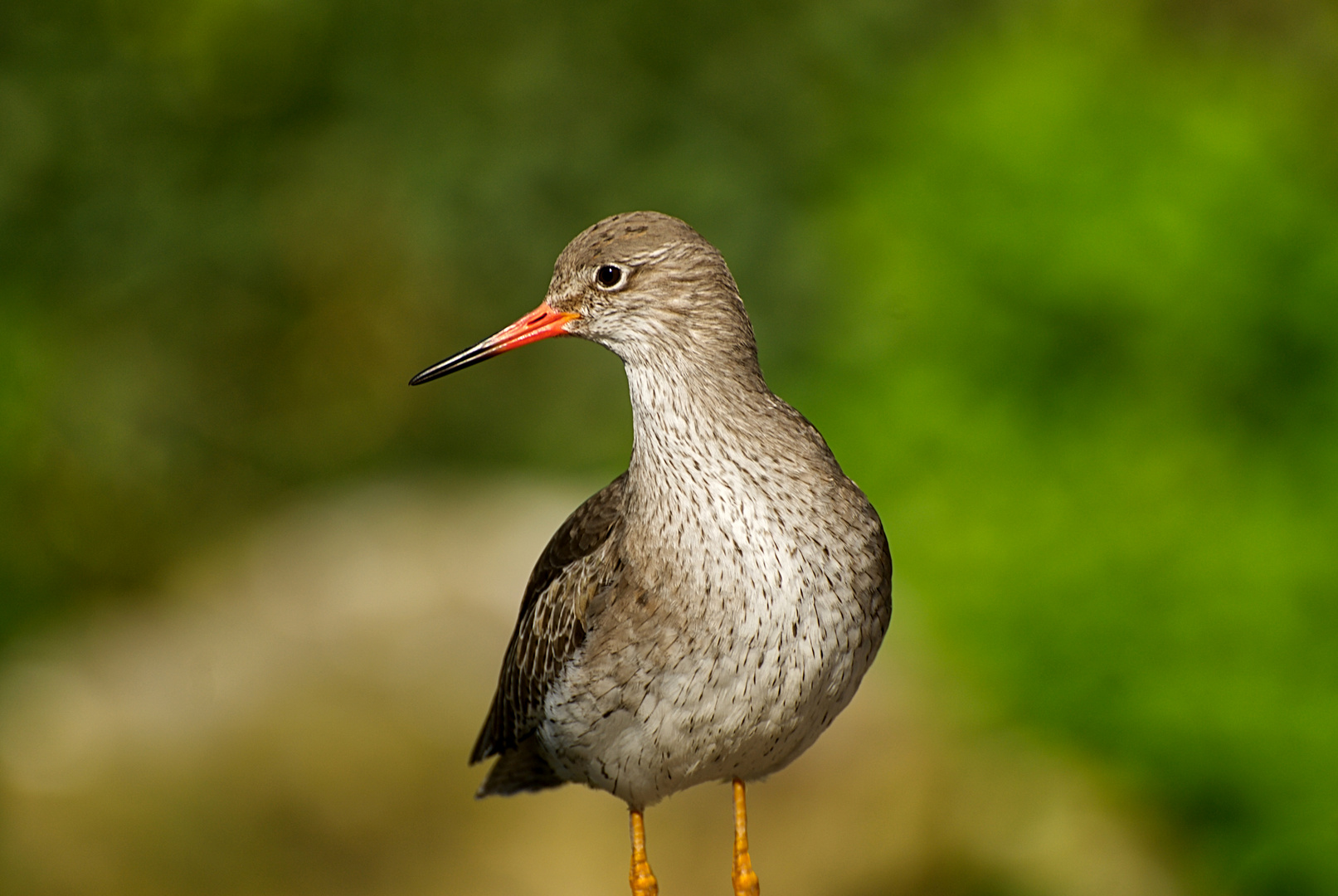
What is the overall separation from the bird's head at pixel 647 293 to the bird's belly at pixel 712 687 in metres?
0.75

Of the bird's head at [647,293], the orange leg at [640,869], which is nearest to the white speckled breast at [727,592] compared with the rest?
the bird's head at [647,293]

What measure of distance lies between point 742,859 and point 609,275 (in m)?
2.02

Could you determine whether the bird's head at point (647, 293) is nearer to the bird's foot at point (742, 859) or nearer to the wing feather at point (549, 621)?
the wing feather at point (549, 621)

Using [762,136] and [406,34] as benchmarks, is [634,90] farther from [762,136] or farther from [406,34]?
[406,34]

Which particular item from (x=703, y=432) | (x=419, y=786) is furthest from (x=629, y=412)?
(x=703, y=432)

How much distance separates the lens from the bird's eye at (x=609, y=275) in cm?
435

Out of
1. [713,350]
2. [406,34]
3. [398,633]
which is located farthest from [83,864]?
[406,34]

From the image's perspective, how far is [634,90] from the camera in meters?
10.9

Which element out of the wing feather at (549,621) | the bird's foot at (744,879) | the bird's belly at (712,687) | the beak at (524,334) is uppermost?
the beak at (524,334)

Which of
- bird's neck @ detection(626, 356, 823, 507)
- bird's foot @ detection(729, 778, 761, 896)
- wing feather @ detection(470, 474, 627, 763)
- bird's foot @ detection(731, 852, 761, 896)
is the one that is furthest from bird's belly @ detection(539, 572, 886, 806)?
bird's foot @ detection(731, 852, 761, 896)

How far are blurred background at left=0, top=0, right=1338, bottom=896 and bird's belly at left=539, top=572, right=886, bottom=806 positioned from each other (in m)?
2.96

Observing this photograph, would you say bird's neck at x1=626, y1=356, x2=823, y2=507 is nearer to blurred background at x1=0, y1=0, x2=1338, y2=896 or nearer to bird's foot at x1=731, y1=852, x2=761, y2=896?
bird's foot at x1=731, y1=852, x2=761, y2=896

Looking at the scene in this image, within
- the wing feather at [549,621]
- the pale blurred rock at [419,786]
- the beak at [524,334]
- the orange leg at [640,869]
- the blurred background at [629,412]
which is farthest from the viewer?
the blurred background at [629,412]

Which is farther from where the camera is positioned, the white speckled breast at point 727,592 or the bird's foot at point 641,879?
the bird's foot at point 641,879
